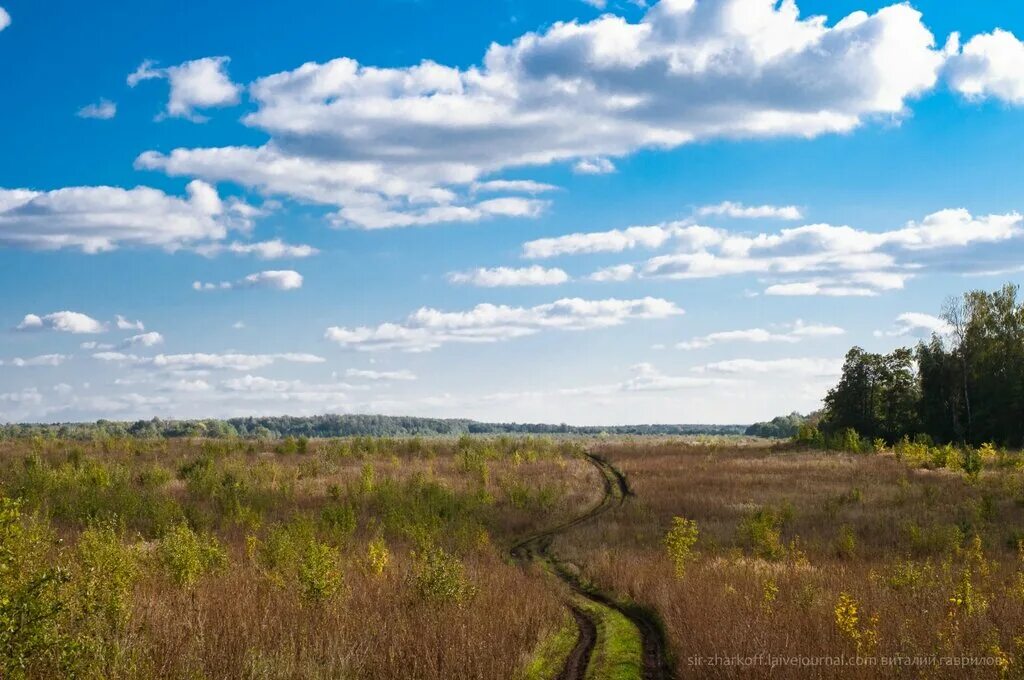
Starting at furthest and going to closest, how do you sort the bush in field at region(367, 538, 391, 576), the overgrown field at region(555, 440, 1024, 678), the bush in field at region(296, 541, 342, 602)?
the bush in field at region(367, 538, 391, 576)
the bush in field at region(296, 541, 342, 602)
the overgrown field at region(555, 440, 1024, 678)

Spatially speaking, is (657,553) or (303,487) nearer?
(657,553)

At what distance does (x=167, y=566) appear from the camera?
1523 centimetres

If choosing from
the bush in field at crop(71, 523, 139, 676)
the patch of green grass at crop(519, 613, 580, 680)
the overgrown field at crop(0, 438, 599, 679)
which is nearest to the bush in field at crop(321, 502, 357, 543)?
the overgrown field at crop(0, 438, 599, 679)

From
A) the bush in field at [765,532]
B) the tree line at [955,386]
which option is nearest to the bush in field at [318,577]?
the bush in field at [765,532]

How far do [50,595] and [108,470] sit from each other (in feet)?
98.3

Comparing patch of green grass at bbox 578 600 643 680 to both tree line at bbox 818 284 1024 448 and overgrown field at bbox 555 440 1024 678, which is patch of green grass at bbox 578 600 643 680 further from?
tree line at bbox 818 284 1024 448

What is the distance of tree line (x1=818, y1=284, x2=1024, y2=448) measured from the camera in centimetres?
6438

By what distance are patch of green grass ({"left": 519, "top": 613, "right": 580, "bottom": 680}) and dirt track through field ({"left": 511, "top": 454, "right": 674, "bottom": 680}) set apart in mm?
110

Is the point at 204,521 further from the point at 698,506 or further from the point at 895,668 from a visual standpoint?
the point at 895,668

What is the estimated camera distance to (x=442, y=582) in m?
14.2

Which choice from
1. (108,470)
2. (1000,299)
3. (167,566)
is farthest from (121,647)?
(1000,299)

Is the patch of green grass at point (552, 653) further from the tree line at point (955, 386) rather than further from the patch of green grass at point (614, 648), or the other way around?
the tree line at point (955, 386)

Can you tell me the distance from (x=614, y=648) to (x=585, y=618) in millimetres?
2183

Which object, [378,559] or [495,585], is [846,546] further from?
[378,559]
